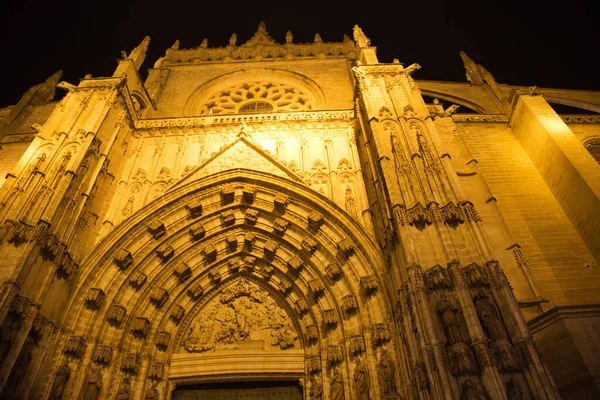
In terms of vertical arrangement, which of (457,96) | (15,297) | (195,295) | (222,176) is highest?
(457,96)

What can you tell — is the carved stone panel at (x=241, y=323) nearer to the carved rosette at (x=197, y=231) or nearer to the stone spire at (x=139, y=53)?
the carved rosette at (x=197, y=231)

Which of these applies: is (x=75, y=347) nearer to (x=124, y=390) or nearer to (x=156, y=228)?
(x=124, y=390)

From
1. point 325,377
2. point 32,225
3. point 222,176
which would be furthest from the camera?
point 222,176

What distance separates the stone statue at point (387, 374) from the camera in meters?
6.24

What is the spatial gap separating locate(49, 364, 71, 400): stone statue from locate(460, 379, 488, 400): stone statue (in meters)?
5.89

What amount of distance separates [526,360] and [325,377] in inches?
139

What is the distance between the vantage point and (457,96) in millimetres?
14711

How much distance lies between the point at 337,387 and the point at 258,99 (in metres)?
10.6

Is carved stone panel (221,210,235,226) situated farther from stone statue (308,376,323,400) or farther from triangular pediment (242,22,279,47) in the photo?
triangular pediment (242,22,279,47)

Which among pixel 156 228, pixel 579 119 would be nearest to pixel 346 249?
pixel 156 228

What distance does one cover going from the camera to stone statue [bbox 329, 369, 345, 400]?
6.89 m

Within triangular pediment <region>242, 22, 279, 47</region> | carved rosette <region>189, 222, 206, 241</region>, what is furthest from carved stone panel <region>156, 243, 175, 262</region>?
triangular pediment <region>242, 22, 279, 47</region>

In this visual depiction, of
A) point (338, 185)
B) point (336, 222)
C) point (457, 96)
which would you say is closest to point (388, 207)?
point (336, 222)

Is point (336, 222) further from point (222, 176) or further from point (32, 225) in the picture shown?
point (32, 225)
